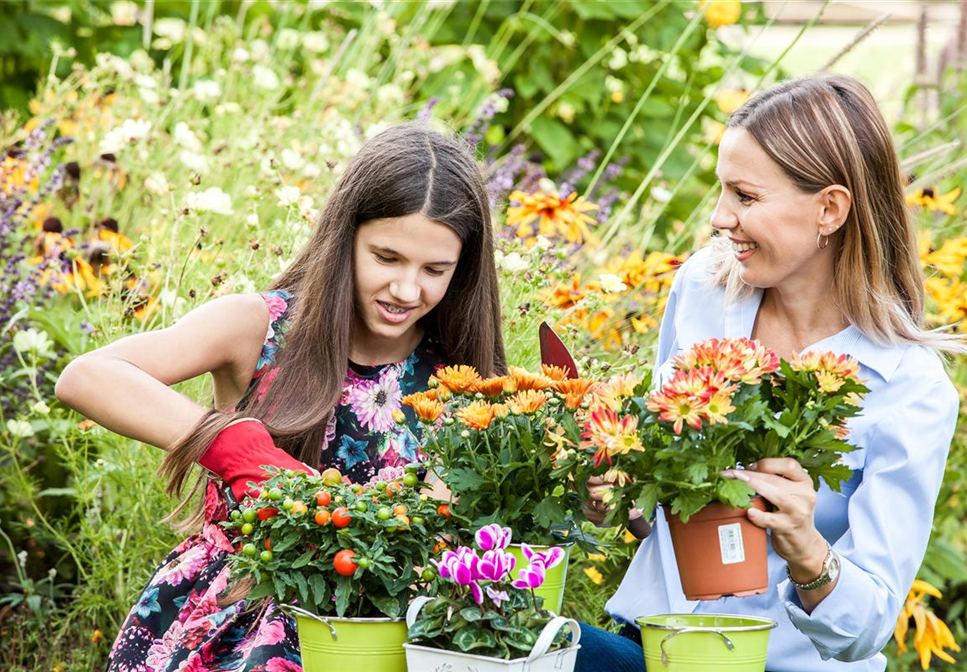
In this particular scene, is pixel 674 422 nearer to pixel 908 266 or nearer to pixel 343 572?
pixel 343 572

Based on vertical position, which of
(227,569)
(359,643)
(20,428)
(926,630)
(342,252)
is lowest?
(926,630)

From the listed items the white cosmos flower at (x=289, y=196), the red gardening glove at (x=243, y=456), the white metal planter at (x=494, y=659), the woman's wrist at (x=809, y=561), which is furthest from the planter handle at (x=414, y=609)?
the white cosmos flower at (x=289, y=196)

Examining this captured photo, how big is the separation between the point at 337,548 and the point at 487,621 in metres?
0.21

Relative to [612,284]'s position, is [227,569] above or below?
below

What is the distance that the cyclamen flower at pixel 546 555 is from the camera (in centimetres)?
138

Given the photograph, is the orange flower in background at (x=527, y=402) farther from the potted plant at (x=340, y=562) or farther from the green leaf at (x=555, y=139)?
the green leaf at (x=555, y=139)

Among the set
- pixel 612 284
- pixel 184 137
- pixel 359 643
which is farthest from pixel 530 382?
pixel 184 137

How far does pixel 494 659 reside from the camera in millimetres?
1236

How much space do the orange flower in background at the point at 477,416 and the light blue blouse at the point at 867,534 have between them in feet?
1.16

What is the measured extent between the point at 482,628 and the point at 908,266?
1028 millimetres

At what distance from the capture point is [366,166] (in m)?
2.01

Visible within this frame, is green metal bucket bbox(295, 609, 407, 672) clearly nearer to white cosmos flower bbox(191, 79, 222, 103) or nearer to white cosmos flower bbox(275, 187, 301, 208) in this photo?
white cosmos flower bbox(275, 187, 301, 208)

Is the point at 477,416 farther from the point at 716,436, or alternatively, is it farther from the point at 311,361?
the point at 311,361

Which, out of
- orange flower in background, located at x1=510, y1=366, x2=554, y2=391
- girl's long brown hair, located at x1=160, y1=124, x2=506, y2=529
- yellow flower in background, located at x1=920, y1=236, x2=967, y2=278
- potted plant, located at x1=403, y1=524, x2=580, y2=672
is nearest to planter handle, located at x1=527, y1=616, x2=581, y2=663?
potted plant, located at x1=403, y1=524, x2=580, y2=672
